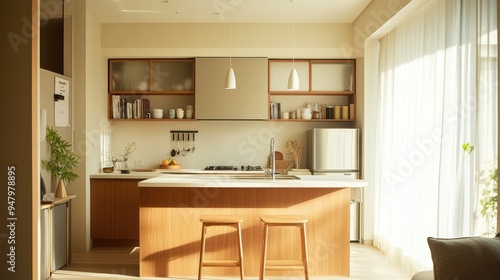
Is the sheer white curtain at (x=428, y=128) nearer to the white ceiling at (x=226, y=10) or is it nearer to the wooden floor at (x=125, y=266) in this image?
the wooden floor at (x=125, y=266)

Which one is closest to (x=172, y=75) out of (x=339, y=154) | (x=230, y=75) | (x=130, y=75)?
(x=130, y=75)

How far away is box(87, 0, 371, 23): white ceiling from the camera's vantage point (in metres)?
5.03

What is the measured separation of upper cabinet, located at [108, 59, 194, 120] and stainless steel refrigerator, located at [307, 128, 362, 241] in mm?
1939

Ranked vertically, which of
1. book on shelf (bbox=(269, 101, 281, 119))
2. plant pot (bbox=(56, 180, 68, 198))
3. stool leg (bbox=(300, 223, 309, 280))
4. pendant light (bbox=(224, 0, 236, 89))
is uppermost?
pendant light (bbox=(224, 0, 236, 89))

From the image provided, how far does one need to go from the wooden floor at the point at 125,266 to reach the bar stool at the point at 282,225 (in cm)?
26

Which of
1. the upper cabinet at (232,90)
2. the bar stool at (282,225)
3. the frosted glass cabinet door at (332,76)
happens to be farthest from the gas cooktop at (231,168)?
the bar stool at (282,225)

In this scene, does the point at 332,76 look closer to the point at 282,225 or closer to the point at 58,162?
the point at 282,225

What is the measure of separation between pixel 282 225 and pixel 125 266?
6.26 feet

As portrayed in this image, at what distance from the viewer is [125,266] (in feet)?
14.4

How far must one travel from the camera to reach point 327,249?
3.91 m

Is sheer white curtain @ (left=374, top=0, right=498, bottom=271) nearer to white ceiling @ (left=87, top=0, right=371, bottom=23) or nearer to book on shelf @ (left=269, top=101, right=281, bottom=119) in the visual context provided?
white ceiling @ (left=87, top=0, right=371, bottom=23)

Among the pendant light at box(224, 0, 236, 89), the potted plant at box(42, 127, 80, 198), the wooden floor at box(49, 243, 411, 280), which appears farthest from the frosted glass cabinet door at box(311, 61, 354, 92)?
the potted plant at box(42, 127, 80, 198)

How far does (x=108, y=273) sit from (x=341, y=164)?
3095 mm

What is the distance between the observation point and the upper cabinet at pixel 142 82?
592cm
